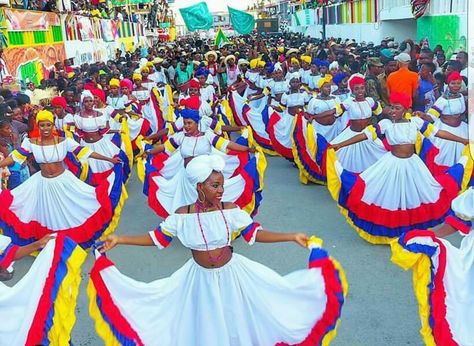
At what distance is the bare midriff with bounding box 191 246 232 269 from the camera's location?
3855mm

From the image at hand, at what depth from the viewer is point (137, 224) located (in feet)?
25.7

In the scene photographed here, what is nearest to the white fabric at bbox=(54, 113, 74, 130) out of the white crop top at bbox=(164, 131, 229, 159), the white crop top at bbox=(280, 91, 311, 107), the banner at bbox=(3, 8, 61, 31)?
the white crop top at bbox=(164, 131, 229, 159)

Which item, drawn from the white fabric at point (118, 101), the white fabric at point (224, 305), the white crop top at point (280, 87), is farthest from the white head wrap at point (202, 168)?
the white crop top at point (280, 87)

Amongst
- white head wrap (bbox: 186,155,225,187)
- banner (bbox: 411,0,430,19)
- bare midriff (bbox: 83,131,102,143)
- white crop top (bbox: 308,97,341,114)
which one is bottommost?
bare midriff (bbox: 83,131,102,143)

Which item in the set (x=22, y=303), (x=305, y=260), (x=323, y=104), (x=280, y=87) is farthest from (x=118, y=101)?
(x=22, y=303)

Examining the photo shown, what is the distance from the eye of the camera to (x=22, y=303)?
3.73 meters

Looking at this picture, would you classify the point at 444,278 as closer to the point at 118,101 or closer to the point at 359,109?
the point at 359,109

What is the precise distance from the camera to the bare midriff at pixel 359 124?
791cm

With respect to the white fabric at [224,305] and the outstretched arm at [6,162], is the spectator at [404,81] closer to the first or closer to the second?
the outstretched arm at [6,162]

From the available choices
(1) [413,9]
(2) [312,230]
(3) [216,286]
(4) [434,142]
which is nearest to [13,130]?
(2) [312,230]

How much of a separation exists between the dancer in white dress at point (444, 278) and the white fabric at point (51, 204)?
3.68 m

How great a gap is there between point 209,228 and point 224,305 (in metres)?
0.50

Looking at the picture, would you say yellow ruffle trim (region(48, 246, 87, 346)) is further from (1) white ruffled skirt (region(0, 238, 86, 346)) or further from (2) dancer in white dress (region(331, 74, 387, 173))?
(2) dancer in white dress (region(331, 74, 387, 173))

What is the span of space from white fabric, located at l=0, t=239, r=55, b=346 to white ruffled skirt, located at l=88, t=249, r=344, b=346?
0.33 m
